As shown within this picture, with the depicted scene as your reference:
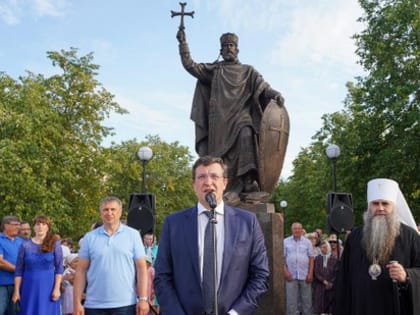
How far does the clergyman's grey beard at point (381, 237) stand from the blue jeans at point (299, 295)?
6010 mm

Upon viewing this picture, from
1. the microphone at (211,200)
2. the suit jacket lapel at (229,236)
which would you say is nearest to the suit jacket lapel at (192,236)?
the suit jacket lapel at (229,236)

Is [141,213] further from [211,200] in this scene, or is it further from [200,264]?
[211,200]

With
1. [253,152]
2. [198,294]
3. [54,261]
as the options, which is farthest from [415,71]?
[198,294]

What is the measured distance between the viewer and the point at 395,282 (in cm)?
495

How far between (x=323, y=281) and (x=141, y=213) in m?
4.48

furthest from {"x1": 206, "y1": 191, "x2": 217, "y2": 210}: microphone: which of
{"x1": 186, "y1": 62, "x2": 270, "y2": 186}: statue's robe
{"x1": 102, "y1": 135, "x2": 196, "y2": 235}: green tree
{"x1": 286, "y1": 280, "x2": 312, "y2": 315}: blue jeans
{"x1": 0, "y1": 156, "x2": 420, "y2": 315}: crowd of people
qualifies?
{"x1": 102, "y1": 135, "x2": 196, "y2": 235}: green tree

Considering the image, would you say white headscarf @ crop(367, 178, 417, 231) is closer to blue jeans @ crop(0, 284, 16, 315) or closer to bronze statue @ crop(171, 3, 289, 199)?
bronze statue @ crop(171, 3, 289, 199)

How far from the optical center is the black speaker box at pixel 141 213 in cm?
1364

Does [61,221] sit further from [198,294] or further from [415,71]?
[198,294]

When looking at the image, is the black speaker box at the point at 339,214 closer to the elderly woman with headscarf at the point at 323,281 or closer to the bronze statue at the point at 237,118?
the elderly woman with headscarf at the point at 323,281

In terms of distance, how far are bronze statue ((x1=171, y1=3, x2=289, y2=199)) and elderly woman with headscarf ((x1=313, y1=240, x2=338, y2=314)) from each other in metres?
2.78

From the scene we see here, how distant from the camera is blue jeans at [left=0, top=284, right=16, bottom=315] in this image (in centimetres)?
820

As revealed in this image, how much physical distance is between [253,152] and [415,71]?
16.3 m

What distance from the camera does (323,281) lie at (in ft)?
36.9
